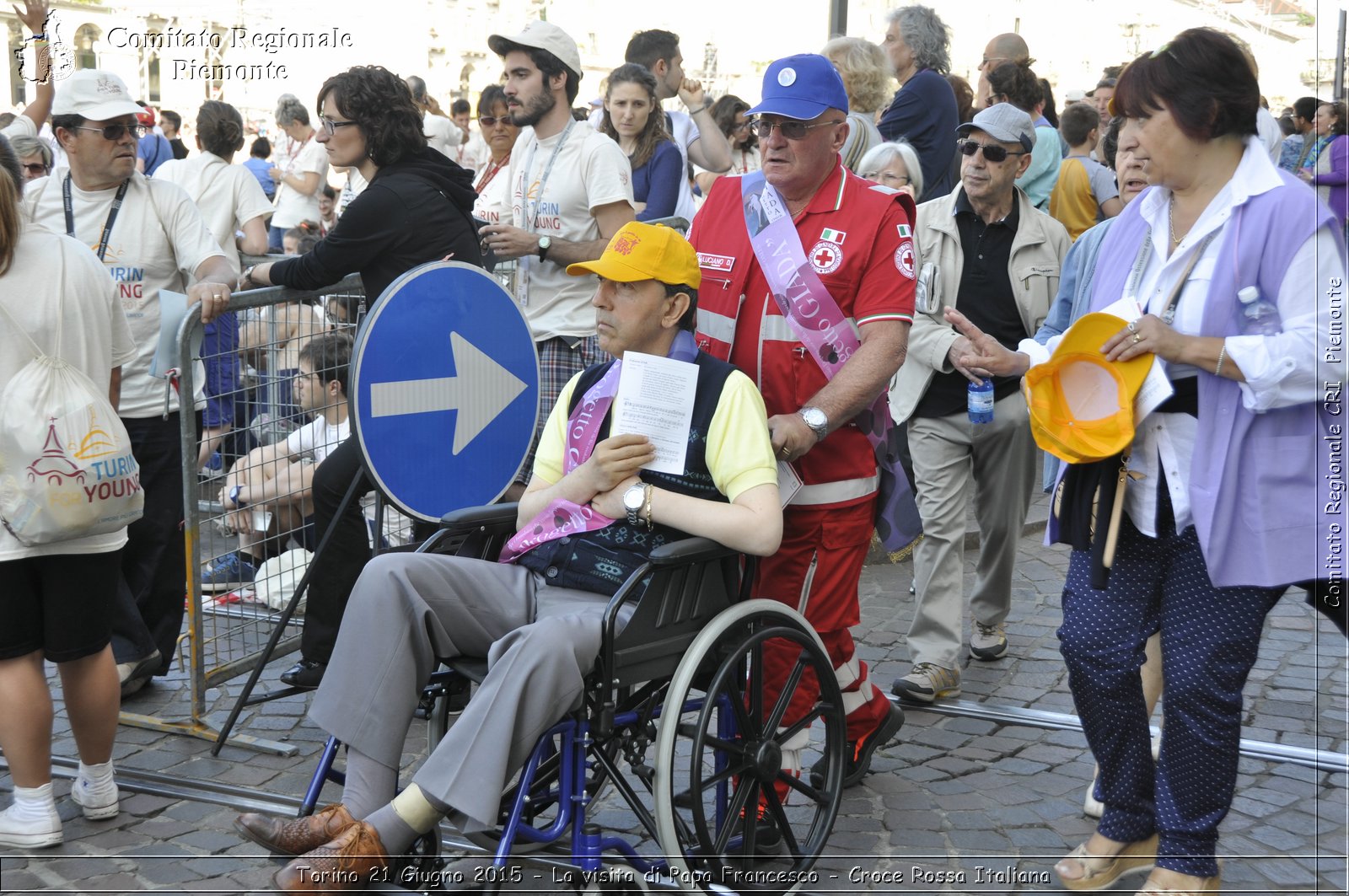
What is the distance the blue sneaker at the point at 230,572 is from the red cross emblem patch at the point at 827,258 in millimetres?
2458

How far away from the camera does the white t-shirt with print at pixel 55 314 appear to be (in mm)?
3680

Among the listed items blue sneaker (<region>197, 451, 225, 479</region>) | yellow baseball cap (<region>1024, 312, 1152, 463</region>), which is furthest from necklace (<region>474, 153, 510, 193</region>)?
yellow baseball cap (<region>1024, 312, 1152, 463</region>)

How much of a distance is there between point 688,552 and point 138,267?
281cm

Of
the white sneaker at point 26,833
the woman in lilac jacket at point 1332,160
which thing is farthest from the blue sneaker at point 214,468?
the woman in lilac jacket at point 1332,160

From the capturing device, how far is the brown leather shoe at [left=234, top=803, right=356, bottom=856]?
10.4 feet

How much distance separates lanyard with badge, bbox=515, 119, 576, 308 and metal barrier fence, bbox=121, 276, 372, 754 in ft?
2.39

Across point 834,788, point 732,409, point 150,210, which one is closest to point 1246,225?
point 732,409

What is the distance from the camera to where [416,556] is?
130 inches

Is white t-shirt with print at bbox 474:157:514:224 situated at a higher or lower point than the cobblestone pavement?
higher

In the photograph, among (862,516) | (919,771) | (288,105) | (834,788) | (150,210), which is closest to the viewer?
(834,788)

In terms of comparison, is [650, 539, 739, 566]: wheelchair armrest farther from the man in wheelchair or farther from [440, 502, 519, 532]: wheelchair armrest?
[440, 502, 519, 532]: wheelchair armrest

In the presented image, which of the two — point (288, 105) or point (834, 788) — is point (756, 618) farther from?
point (288, 105)

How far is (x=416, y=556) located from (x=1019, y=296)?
2.70m

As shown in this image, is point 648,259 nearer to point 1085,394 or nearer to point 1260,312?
point 1085,394
